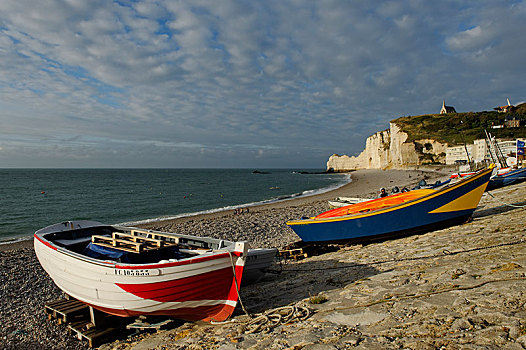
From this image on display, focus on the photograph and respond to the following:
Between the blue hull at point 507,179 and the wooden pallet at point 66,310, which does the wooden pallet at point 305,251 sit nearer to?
the wooden pallet at point 66,310


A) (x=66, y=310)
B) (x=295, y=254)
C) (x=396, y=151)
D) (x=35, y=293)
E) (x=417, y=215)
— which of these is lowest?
(x=35, y=293)

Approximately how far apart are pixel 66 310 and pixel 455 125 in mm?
104417

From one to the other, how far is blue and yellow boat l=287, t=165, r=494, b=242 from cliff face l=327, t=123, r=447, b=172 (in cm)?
8000

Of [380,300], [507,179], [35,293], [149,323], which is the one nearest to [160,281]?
[149,323]

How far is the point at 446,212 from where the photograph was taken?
10203 mm

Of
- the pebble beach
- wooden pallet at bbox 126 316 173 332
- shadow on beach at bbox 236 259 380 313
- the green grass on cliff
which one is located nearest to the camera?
the pebble beach

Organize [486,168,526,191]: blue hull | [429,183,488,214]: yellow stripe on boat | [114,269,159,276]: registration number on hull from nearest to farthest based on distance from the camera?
[114,269,159,276]: registration number on hull
[429,183,488,214]: yellow stripe on boat
[486,168,526,191]: blue hull

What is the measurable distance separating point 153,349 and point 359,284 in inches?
171

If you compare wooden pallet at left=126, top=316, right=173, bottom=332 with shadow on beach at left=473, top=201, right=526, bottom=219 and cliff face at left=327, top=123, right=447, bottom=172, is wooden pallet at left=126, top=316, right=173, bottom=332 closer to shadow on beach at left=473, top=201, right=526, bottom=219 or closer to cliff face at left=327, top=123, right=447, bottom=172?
shadow on beach at left=473, top=201, right=526, bottom=219

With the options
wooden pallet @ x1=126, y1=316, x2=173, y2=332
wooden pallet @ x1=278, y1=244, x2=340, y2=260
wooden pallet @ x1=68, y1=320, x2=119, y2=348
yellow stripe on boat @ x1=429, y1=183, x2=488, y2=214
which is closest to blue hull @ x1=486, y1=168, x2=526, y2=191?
yellow stripe on boat @ x1=429, y1=183, x2=488, y2=214

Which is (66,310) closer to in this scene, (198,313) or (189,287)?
(198,313)

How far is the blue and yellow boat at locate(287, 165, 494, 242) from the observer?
999 cm

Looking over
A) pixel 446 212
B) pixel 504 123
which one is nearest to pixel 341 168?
pixel 504 123

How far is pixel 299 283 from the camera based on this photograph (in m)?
7.68
